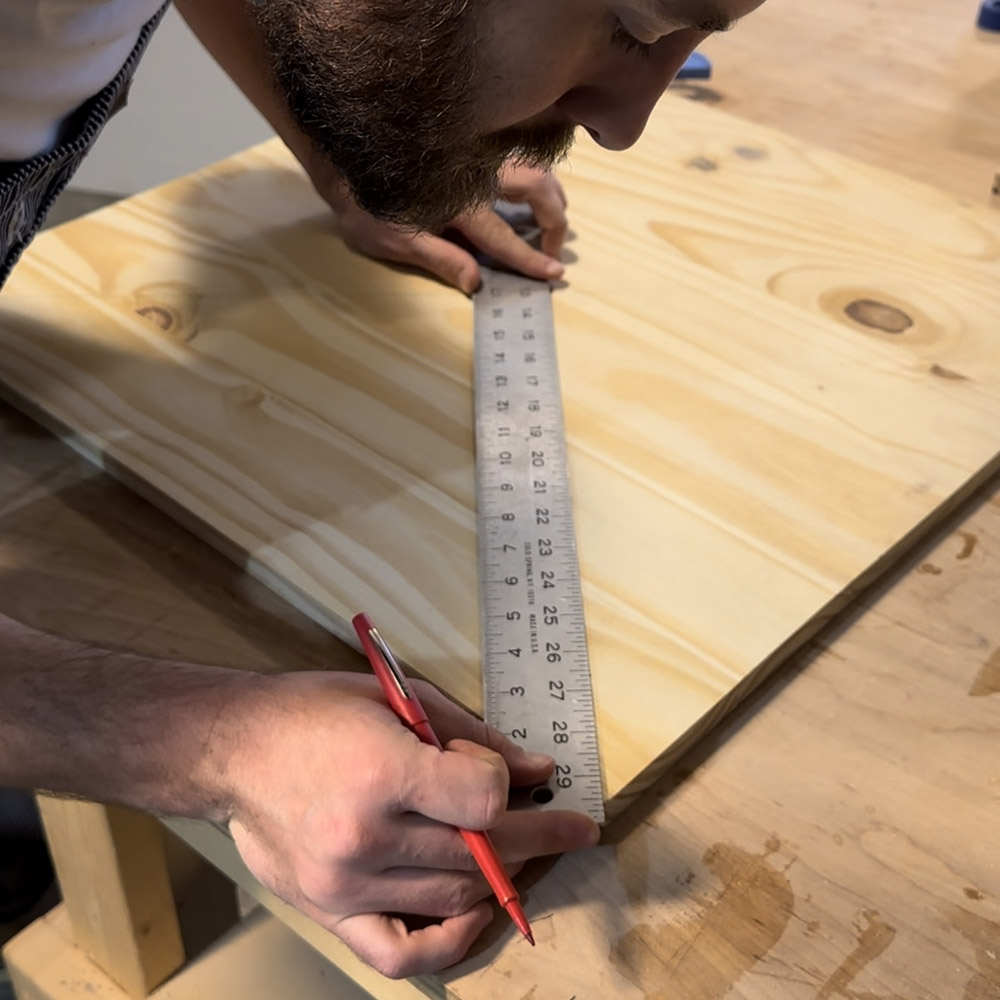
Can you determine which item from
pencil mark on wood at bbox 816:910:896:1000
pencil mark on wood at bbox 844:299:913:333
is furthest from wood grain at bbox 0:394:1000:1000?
pencil mark on wood at bbox 844:299:913:333

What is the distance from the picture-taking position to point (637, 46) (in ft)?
2.47

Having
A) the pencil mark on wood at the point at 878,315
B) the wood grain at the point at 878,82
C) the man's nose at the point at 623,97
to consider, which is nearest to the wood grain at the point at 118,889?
the man's nose at the point at 623,97

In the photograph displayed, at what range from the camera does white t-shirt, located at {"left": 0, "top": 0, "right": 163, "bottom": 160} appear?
0.80 m

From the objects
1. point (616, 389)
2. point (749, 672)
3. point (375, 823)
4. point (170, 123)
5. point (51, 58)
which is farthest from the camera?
point (170, 123)

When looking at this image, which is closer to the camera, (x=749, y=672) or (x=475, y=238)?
(x=749, y=672)

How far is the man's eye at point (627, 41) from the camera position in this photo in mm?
727

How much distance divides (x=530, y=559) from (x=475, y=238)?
1.39ft

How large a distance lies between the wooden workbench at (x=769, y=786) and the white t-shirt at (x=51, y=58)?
0.79 feet

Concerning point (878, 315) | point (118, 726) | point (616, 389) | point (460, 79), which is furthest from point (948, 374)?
point (118, 726)

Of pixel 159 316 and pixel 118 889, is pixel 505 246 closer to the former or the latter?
pixel 159 316

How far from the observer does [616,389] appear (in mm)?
932

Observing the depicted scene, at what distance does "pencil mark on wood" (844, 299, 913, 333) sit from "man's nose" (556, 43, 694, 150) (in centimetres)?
31

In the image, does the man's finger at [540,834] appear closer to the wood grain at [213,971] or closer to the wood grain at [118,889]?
the wood grain at [118,889]

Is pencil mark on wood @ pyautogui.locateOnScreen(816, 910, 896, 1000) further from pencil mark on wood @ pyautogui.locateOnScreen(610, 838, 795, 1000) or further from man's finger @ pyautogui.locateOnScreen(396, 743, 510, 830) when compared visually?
man's finger @ pyautogui.locateOnScreen(396, 743, 510, 830)
